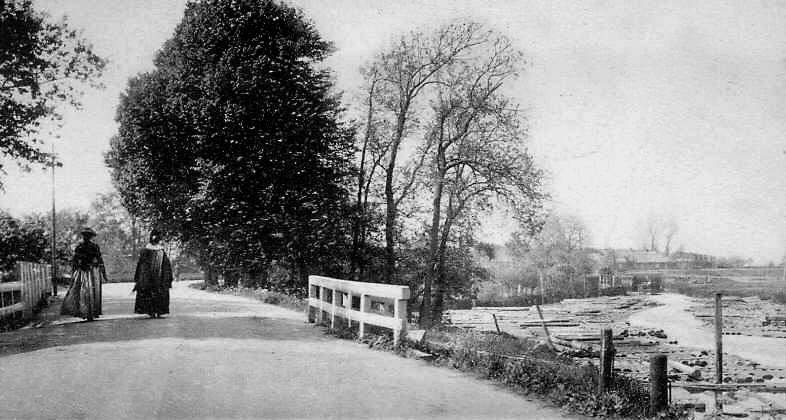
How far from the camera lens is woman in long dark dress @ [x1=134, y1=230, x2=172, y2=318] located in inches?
497

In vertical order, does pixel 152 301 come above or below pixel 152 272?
below

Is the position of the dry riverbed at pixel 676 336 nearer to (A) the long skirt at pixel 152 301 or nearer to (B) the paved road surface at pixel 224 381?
(B) the paved road surface at pixel 224 381

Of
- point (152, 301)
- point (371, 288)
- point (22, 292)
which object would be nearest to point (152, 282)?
point (152, 301)

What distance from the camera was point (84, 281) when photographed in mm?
11953

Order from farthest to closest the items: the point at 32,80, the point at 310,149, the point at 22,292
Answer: the point at 310,149, the point at 22,292, the point at 32,80

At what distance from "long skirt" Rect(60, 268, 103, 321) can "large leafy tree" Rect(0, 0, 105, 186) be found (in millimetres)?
3333

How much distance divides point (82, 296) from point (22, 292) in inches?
117

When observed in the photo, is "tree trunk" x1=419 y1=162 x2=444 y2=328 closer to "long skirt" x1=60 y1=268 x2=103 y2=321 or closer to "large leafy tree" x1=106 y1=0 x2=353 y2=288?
"large leafy tree" x1=106 y1=0 x2=353 y2=288

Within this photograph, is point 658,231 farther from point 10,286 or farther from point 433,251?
point 10,286

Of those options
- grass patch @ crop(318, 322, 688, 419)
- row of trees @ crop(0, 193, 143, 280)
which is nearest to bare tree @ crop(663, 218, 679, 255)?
grass patch @ crop(318, 322, 688, 419)

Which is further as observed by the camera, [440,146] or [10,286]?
[440,146]

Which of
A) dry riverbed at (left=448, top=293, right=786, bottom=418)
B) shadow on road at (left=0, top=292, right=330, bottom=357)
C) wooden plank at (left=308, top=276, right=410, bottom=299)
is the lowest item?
dry riverbed at (left=448, top=293, right=786, bottom=418)

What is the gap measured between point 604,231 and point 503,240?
6.63 m

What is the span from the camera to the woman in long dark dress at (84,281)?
11797 mm
